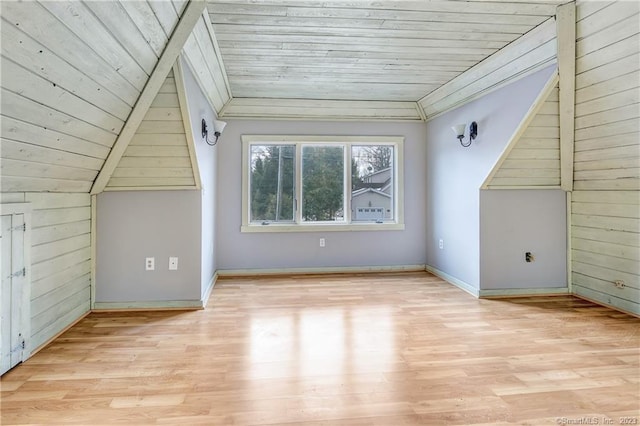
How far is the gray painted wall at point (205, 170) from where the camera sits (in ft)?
9.09

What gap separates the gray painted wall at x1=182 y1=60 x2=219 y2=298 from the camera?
2771 millimetres

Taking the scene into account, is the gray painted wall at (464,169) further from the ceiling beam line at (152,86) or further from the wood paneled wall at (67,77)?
the wood paneled wall at (67,77)

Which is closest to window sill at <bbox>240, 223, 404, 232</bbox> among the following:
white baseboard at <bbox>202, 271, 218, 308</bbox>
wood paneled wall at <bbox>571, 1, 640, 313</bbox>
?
white baseboard at <bbox>202, 271, 218, 308</bbox>

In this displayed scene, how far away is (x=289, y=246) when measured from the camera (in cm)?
422

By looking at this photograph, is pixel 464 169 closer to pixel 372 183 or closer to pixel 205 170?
pixel 372 183

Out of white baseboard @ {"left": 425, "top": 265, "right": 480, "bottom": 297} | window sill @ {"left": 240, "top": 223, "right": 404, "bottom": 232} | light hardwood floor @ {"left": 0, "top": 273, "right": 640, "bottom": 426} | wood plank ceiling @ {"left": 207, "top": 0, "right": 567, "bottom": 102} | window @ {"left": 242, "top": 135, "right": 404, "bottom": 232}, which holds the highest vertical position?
wood plank ceiling @ {"left": 207, "top": 0, "right": 567, "bottom": 102}

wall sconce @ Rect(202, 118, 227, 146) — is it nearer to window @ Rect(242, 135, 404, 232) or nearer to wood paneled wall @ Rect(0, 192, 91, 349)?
window @ Rect(242, 135, 404, 232)

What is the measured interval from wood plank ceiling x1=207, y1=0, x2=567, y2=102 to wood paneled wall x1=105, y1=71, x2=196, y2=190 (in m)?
0.64

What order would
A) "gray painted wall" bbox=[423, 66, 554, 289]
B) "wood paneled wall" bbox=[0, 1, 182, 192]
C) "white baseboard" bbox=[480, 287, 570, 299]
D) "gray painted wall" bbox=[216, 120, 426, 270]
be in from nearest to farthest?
"wood paneled wall" bbox=[0, 1, 182, 192]
"gray painted wall" bbox=[423, 66, 554, 289]
"white baseboard" bbox=[480, 287, 570, 299]
"gray painted wall" bbox=[216, 120, 426, 270]

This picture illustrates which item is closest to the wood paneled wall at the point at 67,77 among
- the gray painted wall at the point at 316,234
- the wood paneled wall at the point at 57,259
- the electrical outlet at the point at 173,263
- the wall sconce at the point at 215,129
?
the wood paneled wall at the point at 57,259

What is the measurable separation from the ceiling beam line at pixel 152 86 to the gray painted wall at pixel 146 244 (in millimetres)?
293

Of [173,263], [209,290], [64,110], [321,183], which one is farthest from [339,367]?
[321,183]

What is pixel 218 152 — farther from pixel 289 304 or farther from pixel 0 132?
pixel 0 132

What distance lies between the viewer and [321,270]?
4254mm
